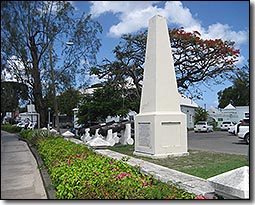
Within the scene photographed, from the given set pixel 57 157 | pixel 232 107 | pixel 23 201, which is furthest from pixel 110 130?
pixel 23 201

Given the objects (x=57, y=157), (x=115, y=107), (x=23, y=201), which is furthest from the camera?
(x=115, y=107)

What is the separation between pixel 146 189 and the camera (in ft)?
9.36

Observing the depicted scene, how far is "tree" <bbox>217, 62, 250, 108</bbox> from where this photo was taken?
3.13m

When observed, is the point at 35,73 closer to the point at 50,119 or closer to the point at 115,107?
the point at 50,119

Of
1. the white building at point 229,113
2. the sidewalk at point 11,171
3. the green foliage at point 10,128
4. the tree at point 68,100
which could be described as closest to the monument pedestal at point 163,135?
the white building at point 229,113

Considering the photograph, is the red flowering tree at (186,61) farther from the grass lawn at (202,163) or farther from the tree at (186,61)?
the grass lawn at (202,163)

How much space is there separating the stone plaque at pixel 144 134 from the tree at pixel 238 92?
8.24 feet

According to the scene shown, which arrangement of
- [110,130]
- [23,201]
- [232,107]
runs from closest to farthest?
1. [23,201]
2. [232,107]
3. [110,130]

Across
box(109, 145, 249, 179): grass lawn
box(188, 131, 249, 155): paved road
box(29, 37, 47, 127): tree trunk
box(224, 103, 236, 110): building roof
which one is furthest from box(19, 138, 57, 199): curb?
box(188, 131, 249, 155): paved road

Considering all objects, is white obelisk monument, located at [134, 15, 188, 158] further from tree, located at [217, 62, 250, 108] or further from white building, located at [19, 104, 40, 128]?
white building, located at [19, 104, 40, 128]

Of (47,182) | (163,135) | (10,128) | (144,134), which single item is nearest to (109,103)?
(144,134)

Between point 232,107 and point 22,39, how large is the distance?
2.22 metres

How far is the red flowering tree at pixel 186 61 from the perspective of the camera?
388 cm

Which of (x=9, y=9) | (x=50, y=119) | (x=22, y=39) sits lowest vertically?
(x=50, y=119)
